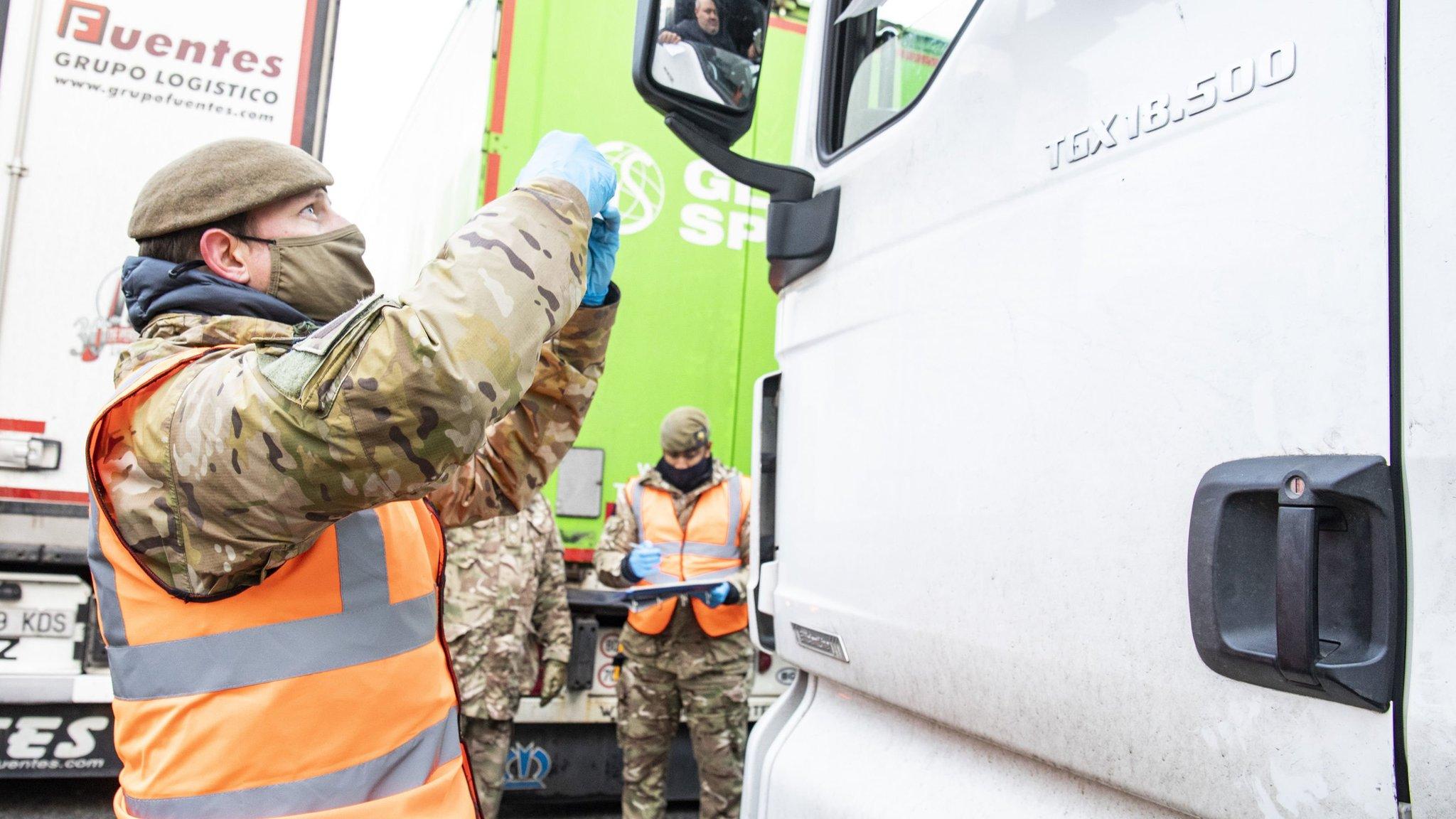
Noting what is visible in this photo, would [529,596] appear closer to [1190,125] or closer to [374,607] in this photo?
[374,607]

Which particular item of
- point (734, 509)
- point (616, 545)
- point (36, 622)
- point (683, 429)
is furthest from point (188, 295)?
point (734, 509)

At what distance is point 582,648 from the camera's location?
425 centimetres

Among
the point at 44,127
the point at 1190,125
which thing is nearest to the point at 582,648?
the point at 44,127

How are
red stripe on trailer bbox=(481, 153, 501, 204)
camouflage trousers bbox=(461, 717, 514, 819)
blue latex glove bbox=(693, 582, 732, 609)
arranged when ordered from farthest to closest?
blue latex glove bbox=(693, 582, 732, 609) < camouflage trousers bbox=(461, 717, 514, 819) < red stripe on trailer bbox=(481, 153, 501, 204)

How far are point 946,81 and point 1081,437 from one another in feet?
2.06

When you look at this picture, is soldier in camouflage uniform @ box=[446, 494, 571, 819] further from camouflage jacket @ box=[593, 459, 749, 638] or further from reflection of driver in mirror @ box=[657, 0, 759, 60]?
reflection of driver in mirror @ box=[657, 0, 759, 60]

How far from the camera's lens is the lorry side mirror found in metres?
1.70

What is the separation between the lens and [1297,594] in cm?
89

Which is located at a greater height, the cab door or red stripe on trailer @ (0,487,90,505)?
the cab door

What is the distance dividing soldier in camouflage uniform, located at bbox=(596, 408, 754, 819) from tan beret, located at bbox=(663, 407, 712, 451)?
0.18 metres

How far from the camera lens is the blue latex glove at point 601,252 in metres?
1.60

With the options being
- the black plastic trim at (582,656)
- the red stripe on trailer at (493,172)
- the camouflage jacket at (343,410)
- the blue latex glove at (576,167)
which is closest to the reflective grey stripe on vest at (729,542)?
the black plastic trim at (582,656)

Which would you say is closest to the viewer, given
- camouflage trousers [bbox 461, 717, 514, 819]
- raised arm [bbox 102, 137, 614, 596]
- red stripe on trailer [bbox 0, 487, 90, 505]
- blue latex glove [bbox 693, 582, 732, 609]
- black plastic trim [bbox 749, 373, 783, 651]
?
raised arm [bbox 102, 137, 614, 596]

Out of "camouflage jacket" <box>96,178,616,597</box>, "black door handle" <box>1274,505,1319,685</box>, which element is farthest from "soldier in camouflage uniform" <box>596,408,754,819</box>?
"black door handle" <box>1274,505,1319,685</box>
